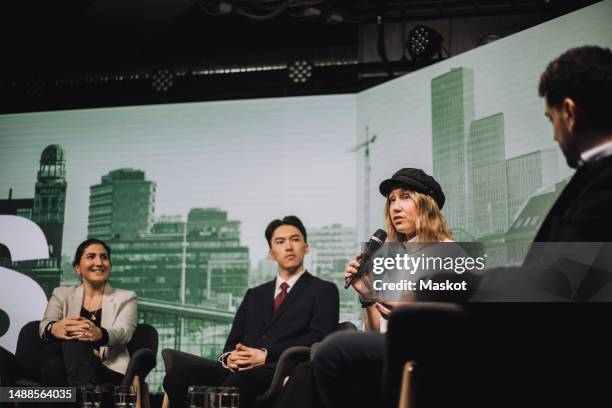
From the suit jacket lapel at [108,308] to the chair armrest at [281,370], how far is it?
1448 mm

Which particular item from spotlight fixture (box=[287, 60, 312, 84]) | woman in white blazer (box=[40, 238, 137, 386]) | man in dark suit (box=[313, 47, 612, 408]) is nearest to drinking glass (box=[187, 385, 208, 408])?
man in dark suit (box=[313, 47, 612, 408])

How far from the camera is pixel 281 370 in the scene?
3.66 metres

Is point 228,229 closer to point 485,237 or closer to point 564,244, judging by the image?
point 485,237

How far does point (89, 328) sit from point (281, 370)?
1.36 meters

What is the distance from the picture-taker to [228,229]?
595cm

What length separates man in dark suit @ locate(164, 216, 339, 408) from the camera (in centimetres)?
386

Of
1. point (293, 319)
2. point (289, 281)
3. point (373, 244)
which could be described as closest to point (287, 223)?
point (289, 281)

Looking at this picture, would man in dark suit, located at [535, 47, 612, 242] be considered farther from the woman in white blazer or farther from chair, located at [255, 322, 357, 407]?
the woman in white blazer

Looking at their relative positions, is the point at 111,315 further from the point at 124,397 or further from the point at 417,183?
the point at 417,183

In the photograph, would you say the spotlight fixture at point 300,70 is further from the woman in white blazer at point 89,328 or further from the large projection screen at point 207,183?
the woman in white blazer at point 89,328

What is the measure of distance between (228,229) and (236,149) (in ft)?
2.29

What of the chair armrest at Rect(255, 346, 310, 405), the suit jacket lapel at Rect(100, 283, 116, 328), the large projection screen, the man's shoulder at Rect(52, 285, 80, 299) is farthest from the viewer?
the large projection screen

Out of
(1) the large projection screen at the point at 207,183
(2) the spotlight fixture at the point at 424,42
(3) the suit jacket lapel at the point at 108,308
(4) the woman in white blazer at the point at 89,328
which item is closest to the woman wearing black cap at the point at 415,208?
(1) the large projection screen at the point at 207,183

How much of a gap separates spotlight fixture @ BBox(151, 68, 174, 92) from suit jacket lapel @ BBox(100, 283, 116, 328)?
2029 mm
